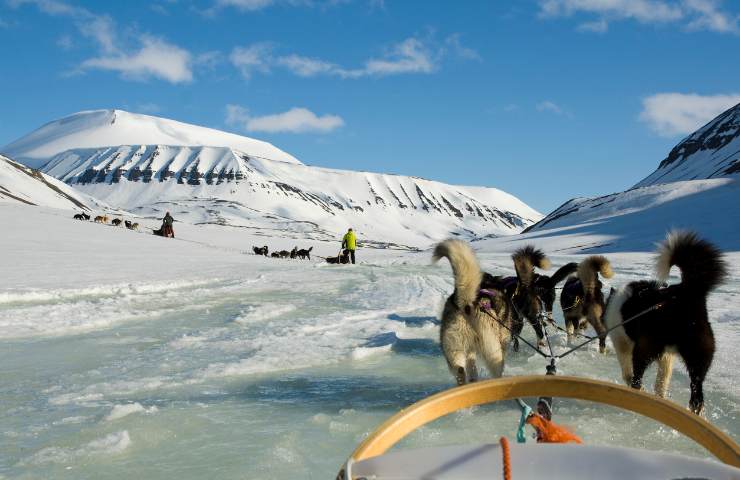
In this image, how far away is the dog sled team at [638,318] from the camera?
4.20 m

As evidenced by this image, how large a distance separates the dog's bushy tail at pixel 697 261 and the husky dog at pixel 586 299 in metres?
2.61

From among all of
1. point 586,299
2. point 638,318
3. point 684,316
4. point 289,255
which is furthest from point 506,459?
point 289,255

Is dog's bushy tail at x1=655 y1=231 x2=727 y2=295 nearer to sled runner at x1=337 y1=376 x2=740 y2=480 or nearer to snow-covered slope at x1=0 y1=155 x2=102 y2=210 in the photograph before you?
sled runner at x1=337 y1=376 x2=740 y2=480

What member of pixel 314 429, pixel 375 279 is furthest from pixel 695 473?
pixel 375 279

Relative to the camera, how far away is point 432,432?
13.4 ft

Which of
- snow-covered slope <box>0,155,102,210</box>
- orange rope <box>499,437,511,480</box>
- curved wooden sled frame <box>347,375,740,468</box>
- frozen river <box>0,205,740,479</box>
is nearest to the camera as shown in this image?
orange rope <box>499,437,511,480</box>

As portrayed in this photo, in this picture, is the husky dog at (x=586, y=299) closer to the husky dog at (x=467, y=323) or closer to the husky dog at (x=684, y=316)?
the husky dog at (x=684, y=316)

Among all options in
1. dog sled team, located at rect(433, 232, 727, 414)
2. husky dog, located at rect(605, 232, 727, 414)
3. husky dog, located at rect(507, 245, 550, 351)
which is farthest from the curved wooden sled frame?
husky dog, located at rect(507, 245, 550, 351)

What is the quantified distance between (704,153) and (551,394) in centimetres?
13708

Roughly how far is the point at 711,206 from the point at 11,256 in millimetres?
42237

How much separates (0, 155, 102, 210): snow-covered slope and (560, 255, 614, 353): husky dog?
87.4 m

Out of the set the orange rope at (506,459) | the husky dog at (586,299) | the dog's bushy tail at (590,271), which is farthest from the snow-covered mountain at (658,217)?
the orange rope at (506,459)

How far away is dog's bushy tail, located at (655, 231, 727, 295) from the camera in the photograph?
Answer: 416 centimetres

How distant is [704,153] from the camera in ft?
391
